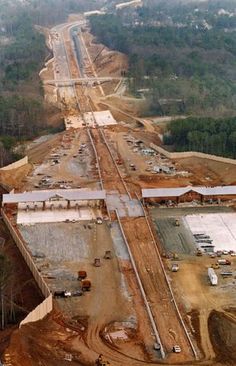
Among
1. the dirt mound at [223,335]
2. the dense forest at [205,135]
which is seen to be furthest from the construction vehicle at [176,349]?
the dense forest at [205,135]

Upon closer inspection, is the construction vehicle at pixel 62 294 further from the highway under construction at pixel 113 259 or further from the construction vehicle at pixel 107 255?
the construction vehicle at pixel 107 255

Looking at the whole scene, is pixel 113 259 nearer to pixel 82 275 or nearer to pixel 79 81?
pixel 82 275

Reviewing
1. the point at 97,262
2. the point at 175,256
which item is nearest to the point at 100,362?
the point at 97,262

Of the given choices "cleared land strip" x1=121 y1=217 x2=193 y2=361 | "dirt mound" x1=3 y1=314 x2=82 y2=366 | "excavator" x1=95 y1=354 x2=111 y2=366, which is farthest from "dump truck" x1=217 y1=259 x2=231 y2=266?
"excavator" x1=95 y1=354 x2=111 y2=366

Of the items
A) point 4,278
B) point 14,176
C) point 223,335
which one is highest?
point 4,278

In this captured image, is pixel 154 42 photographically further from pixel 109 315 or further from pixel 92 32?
pixel 109 315

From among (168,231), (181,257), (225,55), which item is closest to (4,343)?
(181,257)
